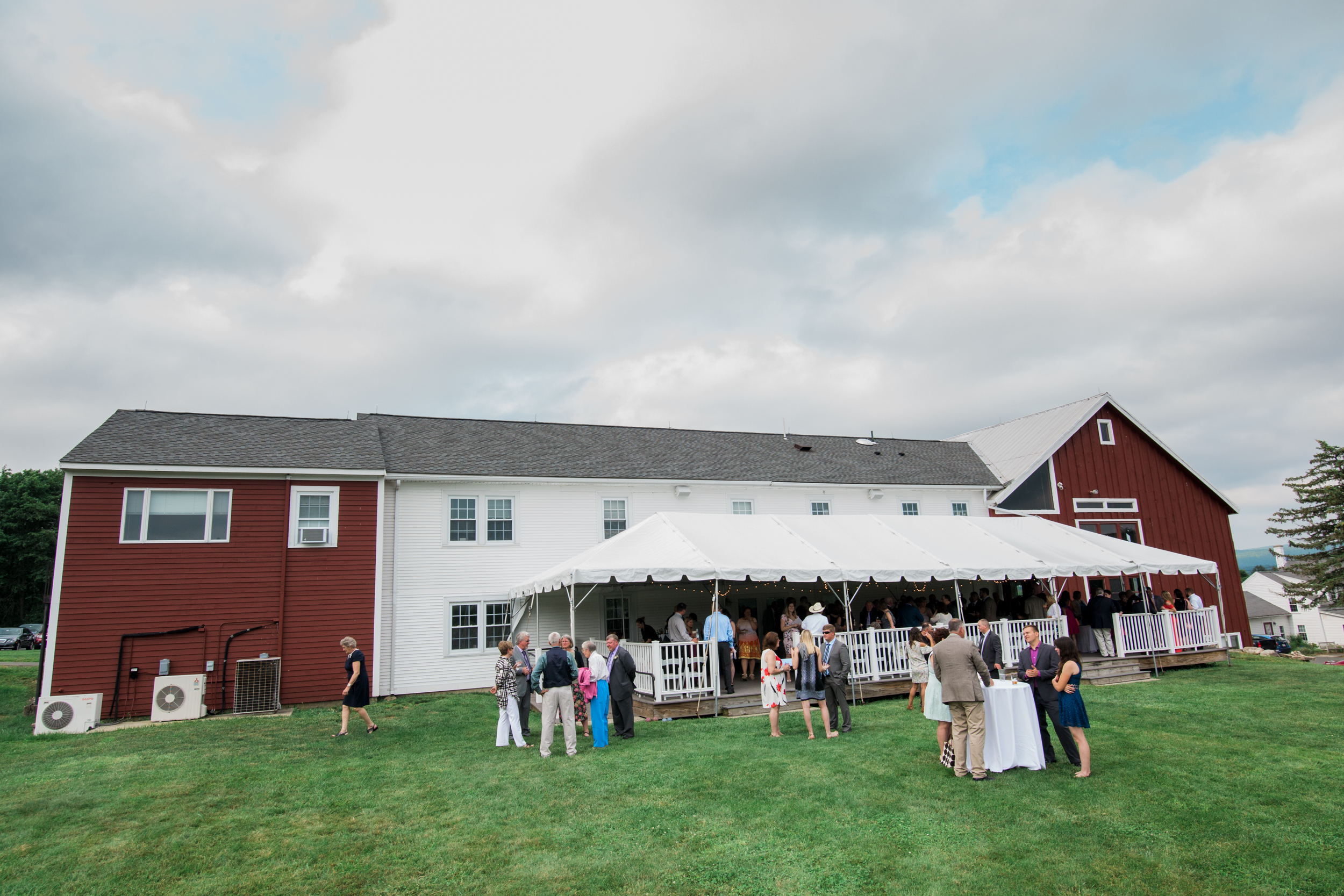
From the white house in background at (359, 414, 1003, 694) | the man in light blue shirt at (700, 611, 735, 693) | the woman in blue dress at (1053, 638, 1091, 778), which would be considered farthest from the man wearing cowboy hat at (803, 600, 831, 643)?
the white house in background at (359, 414, 1003, 694)

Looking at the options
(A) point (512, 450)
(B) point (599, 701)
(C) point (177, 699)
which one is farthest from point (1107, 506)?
(C) point (177, 699)

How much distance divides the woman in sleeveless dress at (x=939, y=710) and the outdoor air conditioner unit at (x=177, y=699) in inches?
562

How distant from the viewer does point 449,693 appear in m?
18.6

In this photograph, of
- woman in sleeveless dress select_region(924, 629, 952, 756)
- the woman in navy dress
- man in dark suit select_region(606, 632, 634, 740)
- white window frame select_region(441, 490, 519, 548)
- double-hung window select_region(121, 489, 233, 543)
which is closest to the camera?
woman in sleeveless dress select_region(924, 629, 952, 756)

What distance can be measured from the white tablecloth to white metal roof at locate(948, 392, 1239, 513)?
712 inches

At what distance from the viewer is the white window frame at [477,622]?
19250 millimetres

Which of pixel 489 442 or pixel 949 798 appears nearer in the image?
pixel 949 798

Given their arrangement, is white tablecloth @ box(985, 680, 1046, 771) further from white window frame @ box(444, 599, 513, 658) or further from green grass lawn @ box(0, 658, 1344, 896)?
white window frame @ box(444, 599, 513, 658)

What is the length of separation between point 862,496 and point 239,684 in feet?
57.3

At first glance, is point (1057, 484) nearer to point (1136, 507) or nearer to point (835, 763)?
point (1136, 507)

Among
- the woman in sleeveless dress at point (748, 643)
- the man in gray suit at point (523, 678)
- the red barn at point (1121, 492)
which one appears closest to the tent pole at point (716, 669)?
the woman in sleeveless dress at point (748, 643)

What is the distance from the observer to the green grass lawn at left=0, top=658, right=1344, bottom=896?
5.86m

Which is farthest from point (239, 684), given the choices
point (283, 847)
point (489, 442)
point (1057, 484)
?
point (1057, 484)

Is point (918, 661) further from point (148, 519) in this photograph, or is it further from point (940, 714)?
point (148, 519)
